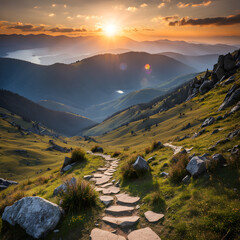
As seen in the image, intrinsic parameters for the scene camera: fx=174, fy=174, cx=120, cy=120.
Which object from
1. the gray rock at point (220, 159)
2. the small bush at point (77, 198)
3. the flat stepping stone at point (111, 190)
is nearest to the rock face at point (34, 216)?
the small bush at point (77, 198)

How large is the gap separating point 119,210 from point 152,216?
197 centimetres

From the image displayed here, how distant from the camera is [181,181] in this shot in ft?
35.6

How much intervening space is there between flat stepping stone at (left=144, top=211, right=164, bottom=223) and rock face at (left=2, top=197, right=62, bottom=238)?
14.1 ft

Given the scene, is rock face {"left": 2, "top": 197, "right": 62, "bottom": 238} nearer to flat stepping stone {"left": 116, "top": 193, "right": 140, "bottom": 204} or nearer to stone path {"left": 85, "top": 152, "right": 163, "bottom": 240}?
stone path {"left": 85, "top": 152, "right": 163, "bottom": 240}

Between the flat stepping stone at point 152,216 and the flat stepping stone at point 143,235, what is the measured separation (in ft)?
2.21

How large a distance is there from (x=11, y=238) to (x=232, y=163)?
1147 cm

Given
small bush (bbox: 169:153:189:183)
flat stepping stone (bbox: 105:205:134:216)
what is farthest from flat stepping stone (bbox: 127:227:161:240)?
small bush (bbox: 169:153:189:183)

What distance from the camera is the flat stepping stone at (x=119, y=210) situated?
30.4ft

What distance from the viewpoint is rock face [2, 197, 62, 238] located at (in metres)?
7.73

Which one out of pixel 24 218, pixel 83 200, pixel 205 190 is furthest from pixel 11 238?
pixel 205 190

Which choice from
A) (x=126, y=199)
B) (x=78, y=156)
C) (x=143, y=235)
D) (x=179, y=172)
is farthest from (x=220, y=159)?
(x=78, y=156)

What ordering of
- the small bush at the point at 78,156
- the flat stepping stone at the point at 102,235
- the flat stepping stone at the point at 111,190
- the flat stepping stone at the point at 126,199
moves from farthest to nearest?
1. the small bush at the point at 78,156
2. the flat stepping stone at the point at 111,190
3. the flat stepping stone at the point at 126,199
4. the flat stepping stone at the point at 102,235

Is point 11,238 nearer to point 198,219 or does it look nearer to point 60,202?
point 60,202

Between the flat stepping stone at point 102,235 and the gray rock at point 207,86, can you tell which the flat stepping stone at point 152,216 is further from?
the gray rock at point 207,86
